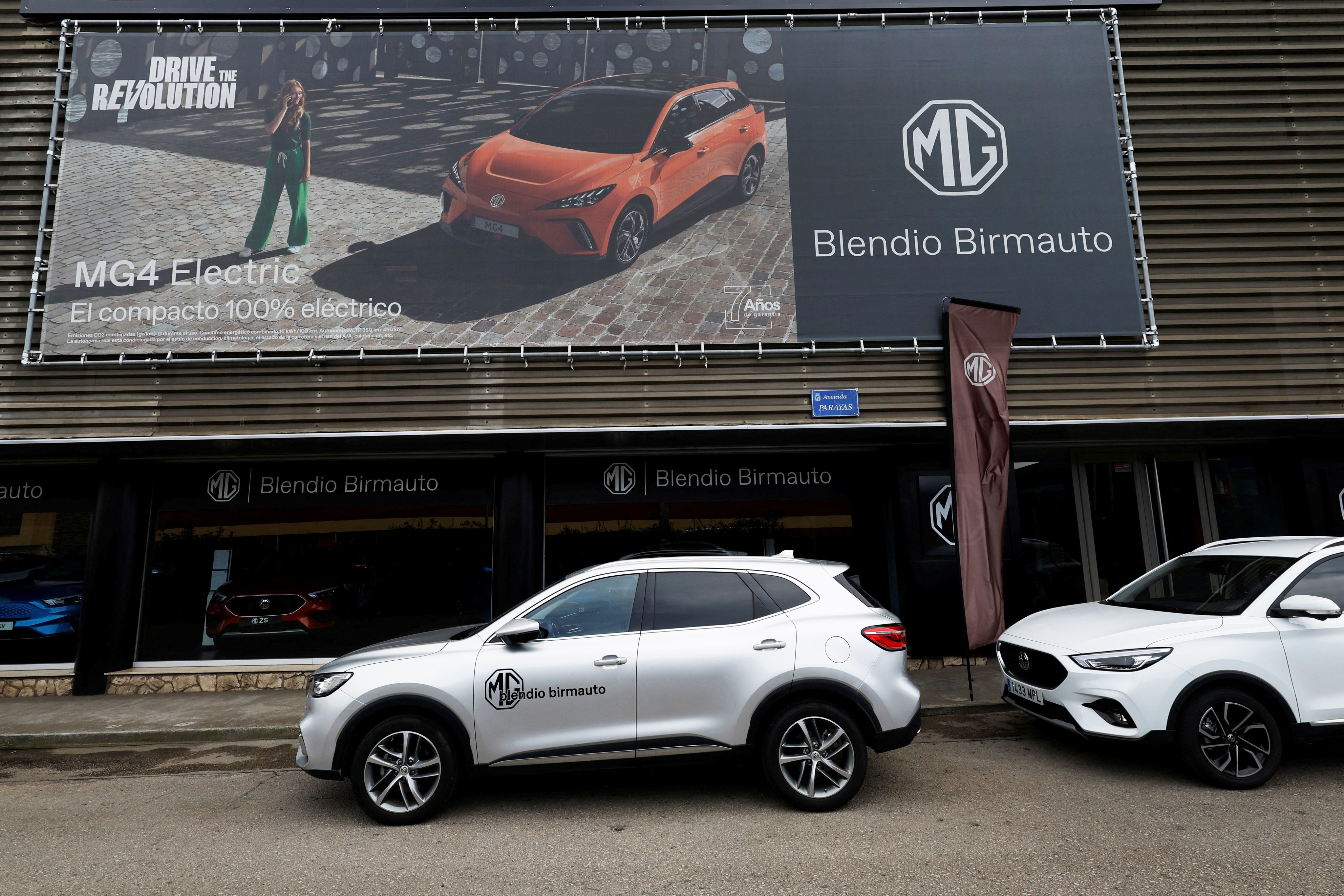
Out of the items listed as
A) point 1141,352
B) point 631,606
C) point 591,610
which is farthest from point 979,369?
point 591,610

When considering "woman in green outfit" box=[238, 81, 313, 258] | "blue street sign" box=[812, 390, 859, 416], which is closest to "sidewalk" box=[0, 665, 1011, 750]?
"blue street sign" box=[812, 390, 859, 416]

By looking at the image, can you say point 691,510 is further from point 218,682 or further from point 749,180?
point 218,682

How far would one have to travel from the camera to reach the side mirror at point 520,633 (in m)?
4.96

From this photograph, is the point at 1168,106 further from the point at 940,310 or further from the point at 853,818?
the point at 853,818

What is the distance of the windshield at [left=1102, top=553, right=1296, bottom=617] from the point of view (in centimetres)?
567

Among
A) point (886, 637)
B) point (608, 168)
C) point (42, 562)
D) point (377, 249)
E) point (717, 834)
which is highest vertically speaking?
point (608, 168)

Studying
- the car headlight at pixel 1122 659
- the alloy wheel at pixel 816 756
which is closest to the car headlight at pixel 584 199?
the alloy wheel at pixel 816 756

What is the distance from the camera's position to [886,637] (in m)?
5.09

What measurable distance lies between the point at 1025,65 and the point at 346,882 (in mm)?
11573

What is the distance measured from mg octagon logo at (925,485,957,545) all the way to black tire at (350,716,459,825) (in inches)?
271

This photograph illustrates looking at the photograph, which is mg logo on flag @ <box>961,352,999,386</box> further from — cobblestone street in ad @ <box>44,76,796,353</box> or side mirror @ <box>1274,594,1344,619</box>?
side mirror @ <box>1274,594,1344,619</box>

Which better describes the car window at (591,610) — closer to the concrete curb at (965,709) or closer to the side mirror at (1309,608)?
the concrete curb at (965,709)

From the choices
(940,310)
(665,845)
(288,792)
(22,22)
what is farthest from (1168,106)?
(22,22)

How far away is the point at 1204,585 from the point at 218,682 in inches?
419
